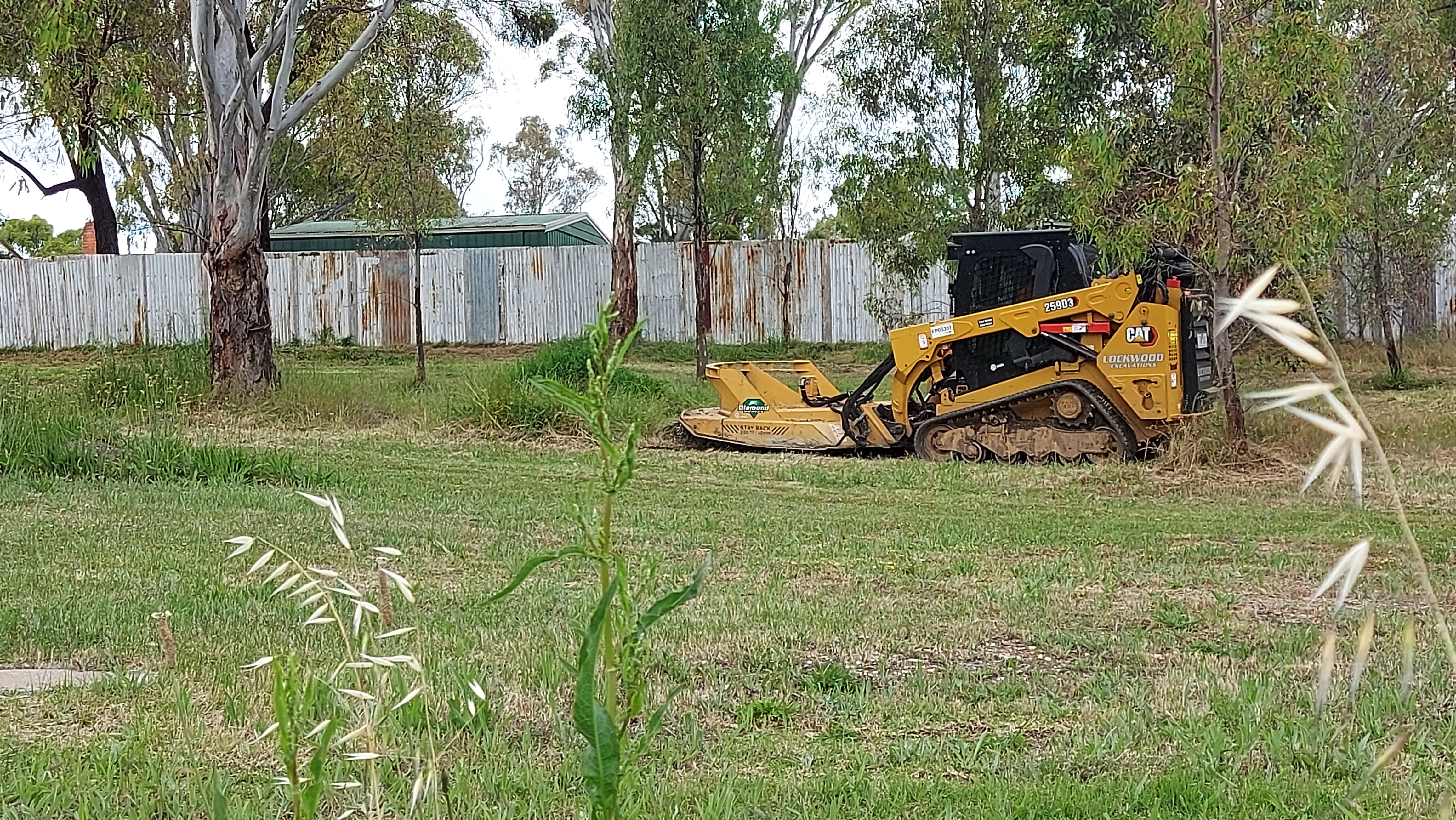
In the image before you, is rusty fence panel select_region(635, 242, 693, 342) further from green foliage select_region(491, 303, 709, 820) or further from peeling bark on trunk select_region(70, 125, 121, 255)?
green foliage select_region(491, 303, 709, 820)

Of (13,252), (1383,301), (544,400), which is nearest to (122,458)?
(544,400)

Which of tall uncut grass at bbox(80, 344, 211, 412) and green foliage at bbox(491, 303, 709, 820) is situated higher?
tall uncut grass at bbox(80, 344, 211, 412)

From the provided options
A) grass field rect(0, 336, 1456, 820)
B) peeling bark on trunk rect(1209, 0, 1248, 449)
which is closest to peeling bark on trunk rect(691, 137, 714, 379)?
peeling bark on trunk rect(1209, 0, 1248, 449)

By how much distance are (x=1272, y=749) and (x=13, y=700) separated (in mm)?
3612

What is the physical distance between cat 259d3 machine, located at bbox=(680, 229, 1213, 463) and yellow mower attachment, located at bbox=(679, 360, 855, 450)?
0.02 m

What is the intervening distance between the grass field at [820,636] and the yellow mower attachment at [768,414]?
195 centimetres

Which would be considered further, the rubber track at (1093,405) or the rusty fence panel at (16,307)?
the rusty fence panel at (16,307)

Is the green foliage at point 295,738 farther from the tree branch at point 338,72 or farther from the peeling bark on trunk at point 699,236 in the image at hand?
the peeling bark on trunk at point 699,236

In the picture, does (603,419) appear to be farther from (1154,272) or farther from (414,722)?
(1154,272)

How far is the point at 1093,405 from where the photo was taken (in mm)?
12273

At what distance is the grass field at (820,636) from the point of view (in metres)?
3.57

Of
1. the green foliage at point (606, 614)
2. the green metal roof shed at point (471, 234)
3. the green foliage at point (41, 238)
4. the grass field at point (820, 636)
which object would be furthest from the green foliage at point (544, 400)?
the green foliage at point (41, 238)

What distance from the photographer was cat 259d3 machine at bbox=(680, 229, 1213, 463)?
12016mm

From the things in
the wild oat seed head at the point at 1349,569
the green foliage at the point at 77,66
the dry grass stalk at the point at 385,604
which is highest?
the green foliage at the point at 77,66
